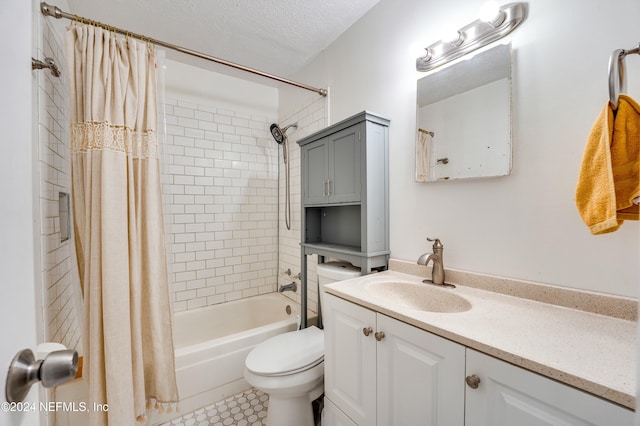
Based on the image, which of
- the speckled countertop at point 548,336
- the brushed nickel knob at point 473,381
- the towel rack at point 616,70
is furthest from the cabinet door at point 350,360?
the towel rack at point 616,70

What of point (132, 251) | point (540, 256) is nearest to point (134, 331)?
point (132, 251)

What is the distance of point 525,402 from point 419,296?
65cm

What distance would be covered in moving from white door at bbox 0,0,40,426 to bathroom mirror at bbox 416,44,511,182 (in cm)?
145

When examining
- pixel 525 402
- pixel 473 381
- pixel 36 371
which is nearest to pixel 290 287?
pixel 473 381

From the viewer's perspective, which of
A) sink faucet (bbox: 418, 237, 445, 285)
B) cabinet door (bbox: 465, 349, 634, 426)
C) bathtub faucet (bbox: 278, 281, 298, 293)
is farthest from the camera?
bathtub faucet (bbox: 278, 281, 298, 293)

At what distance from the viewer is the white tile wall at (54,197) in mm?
1107

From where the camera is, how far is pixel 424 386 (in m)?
0.85

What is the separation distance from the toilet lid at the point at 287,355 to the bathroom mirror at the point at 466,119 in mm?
1162

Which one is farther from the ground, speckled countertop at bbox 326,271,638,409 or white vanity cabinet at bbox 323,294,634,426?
speckled countertop at bbox 326,271,638,409

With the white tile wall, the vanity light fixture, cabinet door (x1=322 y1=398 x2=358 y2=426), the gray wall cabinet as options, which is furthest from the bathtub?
the vanity light fixture

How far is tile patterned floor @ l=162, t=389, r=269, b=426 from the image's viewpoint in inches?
62.8

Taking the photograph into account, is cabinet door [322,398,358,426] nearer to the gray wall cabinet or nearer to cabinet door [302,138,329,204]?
the gray wall cabinet

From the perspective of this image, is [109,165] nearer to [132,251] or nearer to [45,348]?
[132,251]

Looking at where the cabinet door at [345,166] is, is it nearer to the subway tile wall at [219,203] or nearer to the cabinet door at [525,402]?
the cabinet door at [525,402]
